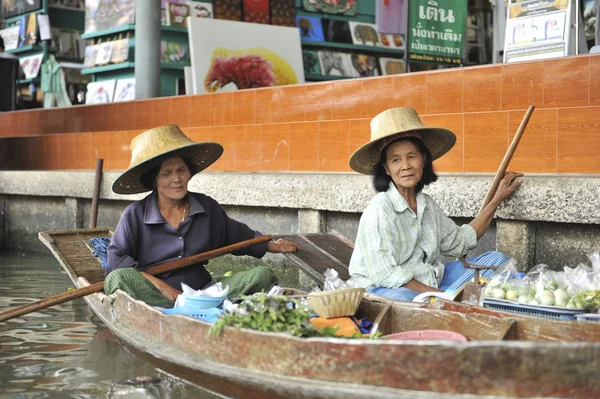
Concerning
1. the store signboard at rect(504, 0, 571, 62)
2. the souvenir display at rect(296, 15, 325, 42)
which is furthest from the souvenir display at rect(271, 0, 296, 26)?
the store signboard at rect(504, 0, 571, 62)

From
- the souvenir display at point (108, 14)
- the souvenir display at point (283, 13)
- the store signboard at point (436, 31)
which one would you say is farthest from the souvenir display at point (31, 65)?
the store signboard at point (436, 31)

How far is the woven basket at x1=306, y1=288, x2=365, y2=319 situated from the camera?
4.09 metres

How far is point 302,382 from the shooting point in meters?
3.33

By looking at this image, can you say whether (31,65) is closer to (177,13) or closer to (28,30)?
(28,30)

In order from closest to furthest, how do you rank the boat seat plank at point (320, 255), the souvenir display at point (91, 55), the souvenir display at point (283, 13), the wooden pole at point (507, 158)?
the boat seat plank at point (320, 255) → the wooden pole at point (507, 158) → the souvenir display at point (283, 13) → the souvenir display at point (91, 55)

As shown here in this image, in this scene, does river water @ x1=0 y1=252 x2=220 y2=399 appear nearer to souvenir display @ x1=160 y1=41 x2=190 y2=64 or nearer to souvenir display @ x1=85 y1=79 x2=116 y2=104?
souvenir display @ x1=160 y1=41 x2=190 y2=64

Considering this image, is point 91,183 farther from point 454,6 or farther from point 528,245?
point 528,245

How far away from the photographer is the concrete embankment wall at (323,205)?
18.2 feet

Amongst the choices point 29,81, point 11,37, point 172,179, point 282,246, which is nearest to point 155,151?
point 172,179

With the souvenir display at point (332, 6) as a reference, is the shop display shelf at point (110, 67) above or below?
below

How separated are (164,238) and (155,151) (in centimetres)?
53

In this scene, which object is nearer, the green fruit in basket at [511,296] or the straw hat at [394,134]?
the green fruit in basket at [511,296]

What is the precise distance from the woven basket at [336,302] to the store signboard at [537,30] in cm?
335

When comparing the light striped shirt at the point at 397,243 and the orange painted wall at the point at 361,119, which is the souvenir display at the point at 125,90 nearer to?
the orange painted wall at the point at 361,119
